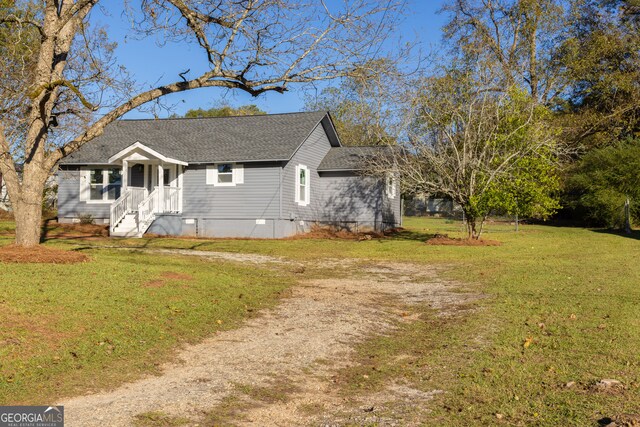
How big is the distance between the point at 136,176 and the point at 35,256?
17.0m

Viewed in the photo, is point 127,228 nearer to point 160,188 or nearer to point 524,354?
point 160,188

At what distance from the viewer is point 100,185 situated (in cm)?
2986

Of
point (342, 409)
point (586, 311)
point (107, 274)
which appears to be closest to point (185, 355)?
point (342, 409)

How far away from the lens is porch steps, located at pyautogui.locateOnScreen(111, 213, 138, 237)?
85.4ft

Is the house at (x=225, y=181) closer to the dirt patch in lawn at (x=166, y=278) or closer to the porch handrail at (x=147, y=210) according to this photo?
the porch handrail at (x=147, y=210)

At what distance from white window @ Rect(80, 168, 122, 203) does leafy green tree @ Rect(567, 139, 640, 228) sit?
2502 cm

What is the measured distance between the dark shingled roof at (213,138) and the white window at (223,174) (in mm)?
512

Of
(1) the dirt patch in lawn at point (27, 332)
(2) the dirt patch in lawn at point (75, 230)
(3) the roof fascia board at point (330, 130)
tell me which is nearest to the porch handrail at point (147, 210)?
(2) the dirt patch in lawn at point (75, 230)

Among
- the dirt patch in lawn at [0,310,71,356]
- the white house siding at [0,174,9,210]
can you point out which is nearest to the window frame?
the white house siding at [0,174,9,210]

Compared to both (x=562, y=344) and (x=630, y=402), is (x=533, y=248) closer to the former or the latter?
(x=562, y=344)

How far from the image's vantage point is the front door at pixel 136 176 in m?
29.2

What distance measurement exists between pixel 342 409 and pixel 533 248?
19.2 meters

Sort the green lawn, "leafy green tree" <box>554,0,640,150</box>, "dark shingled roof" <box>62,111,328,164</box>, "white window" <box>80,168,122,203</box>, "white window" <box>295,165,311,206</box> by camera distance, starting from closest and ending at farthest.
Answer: the green lawn → "dark shingled roof" <box>62,111,328,164</box> → "white window" <box>295,165,311,206</box> → "white window" <box>80,168,122,203</box> → "leafy green tree" <box>554,0,640,150</box>
